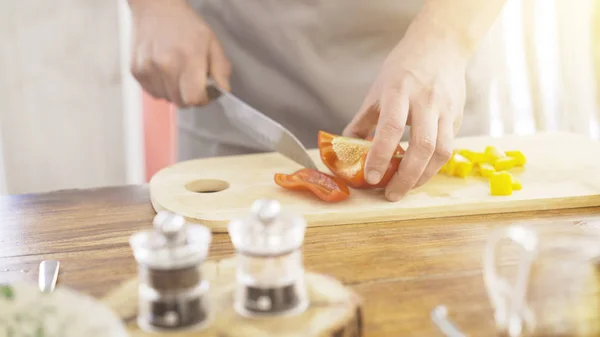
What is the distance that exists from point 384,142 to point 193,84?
50cm

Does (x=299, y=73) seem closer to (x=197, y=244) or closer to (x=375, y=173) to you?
(x=375, y=173)

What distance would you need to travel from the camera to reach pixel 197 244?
82 centimetres

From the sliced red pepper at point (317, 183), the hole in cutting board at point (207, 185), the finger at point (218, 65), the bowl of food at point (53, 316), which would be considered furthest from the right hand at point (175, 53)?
the bowl of food at point (53, 316)

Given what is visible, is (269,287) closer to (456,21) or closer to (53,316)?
(53,316)

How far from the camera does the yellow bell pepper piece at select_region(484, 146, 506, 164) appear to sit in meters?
1.52

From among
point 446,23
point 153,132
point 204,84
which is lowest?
point 153,132

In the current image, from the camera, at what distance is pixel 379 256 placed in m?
1.13

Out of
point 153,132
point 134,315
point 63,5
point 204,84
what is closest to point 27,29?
point 63,5

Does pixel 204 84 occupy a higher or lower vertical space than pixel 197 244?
higher

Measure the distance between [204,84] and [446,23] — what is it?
1.72 feet

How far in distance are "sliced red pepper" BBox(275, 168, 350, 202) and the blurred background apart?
107cm

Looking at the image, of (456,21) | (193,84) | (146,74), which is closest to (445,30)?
(456,21)

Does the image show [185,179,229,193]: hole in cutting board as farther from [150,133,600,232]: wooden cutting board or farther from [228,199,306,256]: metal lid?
[228,199,306,256]: metal lid

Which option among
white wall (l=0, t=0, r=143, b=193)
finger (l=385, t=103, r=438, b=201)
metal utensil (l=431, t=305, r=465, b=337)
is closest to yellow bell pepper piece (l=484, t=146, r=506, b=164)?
finger (l=385, t=103, r=438, b=201)
